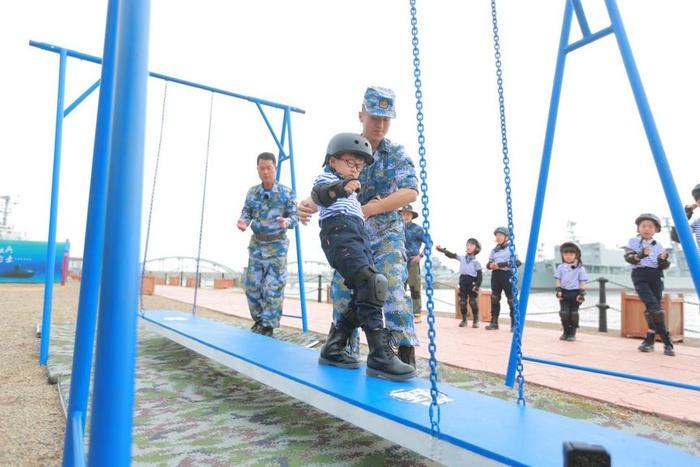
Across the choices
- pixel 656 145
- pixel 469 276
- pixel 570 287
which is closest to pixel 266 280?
pixel 656 145

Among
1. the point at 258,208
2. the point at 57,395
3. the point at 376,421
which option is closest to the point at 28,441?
the point at 57,395

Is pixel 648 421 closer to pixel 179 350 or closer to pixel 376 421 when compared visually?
pixel 376 421

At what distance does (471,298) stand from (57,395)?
232 inches

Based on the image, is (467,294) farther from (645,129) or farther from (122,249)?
(122,249)

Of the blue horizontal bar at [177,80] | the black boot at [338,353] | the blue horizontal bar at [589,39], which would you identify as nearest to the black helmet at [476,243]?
the blue horizontal bar at [177,80]

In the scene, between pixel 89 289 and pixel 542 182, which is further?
pixel 542 182

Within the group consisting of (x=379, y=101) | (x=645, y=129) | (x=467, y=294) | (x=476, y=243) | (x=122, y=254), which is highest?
(x=379, y=101)

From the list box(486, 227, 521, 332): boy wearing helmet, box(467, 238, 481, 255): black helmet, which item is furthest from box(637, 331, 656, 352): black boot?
box(467, 238, 481, 255): black helmet

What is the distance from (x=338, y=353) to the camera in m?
2.38

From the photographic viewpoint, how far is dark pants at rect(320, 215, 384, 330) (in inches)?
84.8

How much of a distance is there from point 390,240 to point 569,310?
418cm

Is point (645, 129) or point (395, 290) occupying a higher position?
point (645, 129)

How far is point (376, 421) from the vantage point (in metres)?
1.55

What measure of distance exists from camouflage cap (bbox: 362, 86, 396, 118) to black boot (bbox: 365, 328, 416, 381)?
3.88 ft
